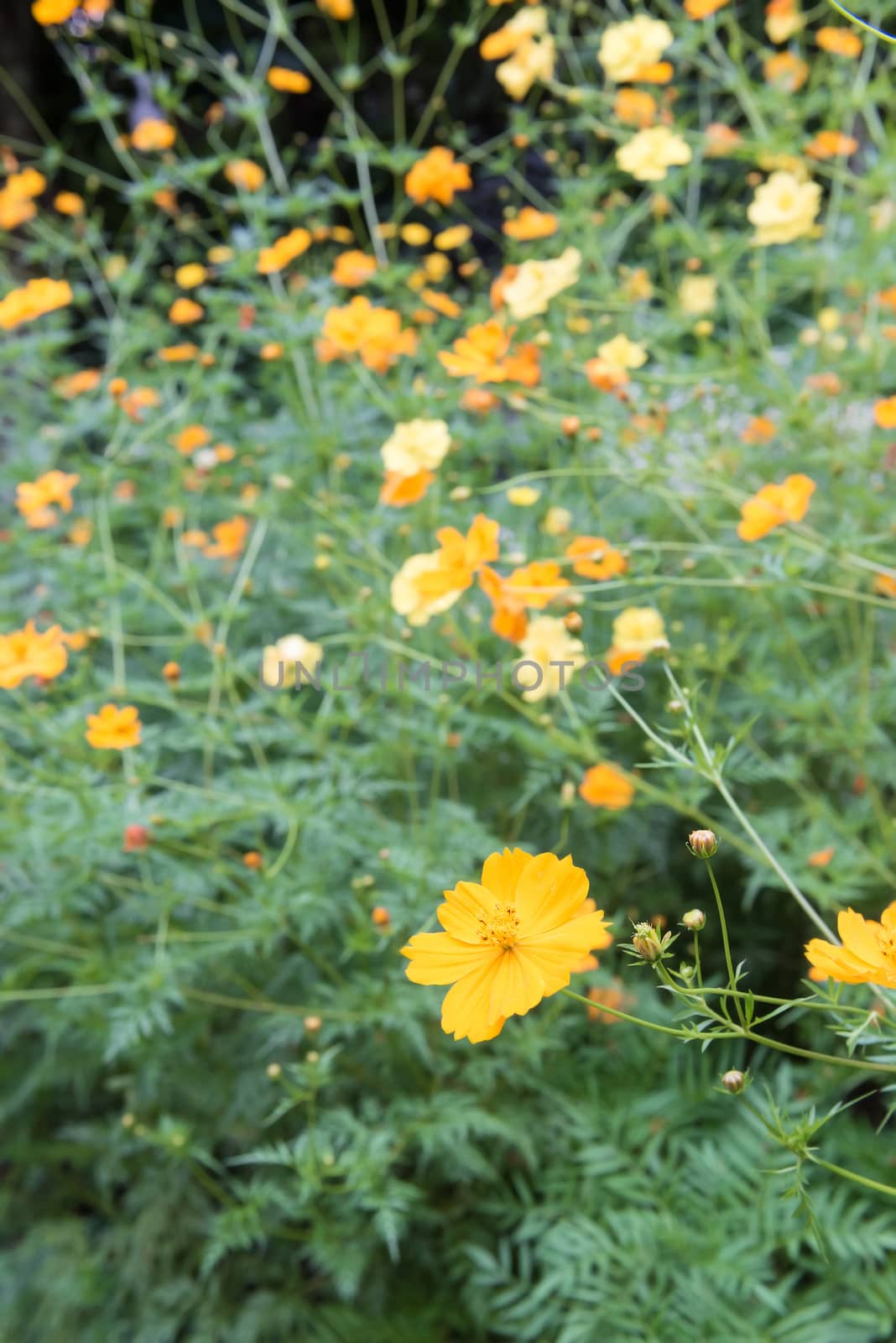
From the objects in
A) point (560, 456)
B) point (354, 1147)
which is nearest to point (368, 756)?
point (354, 1147)

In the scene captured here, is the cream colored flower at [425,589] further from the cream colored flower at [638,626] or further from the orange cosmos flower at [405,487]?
the cream colored flower at [638,626]

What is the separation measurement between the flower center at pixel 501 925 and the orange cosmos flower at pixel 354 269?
1.34 meters

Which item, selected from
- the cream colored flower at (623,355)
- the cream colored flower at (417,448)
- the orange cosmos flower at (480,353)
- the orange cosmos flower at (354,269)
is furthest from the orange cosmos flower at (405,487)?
the orange cosmos flower at (354,269)

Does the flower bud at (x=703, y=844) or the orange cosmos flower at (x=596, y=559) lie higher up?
the flower bud at (x=703, y=844)

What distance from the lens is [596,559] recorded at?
110 centimetres

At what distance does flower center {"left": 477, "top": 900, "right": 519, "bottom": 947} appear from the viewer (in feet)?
2.17

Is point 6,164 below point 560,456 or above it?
above

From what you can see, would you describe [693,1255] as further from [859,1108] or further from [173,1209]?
[173,1209]

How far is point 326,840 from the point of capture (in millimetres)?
1364

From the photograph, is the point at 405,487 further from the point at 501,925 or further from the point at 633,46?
the point at 633,46

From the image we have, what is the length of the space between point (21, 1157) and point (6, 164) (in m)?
1.87

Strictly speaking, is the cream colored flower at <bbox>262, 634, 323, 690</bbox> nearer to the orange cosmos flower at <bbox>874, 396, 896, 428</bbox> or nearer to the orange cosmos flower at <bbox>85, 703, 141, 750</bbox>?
the orange cosmos flower at <bbox>85, 703, 141, 750</bbox>

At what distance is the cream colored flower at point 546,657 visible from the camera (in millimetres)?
1179

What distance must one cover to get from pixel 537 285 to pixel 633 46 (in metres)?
0.58
